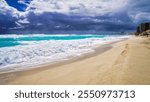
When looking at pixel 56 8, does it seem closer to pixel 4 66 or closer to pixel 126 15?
pixel 126 15

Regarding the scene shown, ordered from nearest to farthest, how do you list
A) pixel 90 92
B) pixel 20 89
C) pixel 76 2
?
pixel 90 92, pixel 20 89, pixel 76 2

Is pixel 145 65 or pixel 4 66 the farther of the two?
pixel 4 66

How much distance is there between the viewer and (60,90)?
9.30ft

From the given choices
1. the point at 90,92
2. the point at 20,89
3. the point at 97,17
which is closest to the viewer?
the point at 90,92

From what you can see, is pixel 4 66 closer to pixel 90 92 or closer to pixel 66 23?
pixel 90 92

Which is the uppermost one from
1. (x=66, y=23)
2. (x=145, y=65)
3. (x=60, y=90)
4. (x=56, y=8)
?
(x=56, y=8)

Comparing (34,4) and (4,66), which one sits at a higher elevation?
(34,4)

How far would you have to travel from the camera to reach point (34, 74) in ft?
10.7

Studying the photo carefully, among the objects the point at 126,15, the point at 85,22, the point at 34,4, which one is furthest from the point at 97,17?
the point at 34,4

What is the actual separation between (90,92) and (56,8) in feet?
10.8

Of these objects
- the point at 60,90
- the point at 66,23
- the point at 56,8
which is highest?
the point at 56,8

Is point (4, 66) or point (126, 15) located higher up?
point (126, 15)

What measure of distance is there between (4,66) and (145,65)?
2570mm

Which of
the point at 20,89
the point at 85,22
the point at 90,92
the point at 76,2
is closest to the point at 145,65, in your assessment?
the point at 90,92
